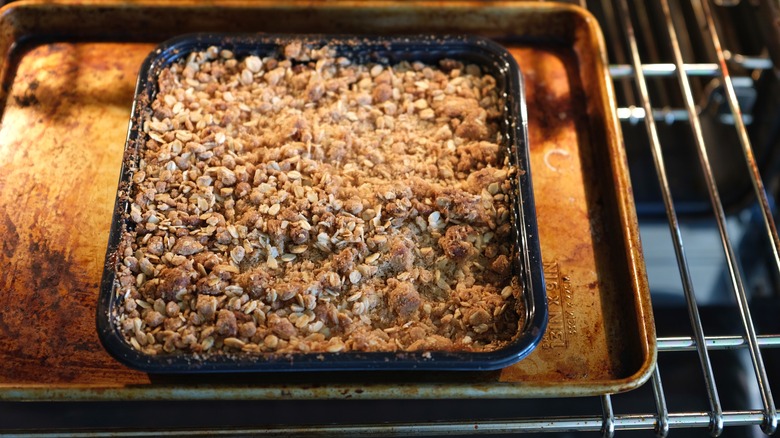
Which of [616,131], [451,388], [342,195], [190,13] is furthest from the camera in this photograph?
[190,13]

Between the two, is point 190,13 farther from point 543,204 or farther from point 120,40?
point 543,204

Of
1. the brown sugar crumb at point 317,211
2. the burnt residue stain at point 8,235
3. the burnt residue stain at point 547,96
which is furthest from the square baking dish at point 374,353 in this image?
the burnt residue stain at point 8,235

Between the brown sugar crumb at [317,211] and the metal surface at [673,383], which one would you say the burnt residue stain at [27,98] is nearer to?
the brown sugar crumb at [317,211]

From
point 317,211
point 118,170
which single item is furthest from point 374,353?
point 118,170

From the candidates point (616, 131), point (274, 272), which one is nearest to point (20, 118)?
point (274, 272)

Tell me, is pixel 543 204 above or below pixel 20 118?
below
